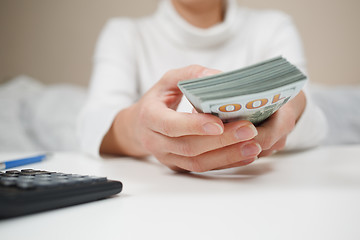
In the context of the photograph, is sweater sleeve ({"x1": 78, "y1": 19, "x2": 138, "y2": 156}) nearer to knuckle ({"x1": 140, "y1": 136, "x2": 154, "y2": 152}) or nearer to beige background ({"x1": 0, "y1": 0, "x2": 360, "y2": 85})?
knuckle ({"x1": 140, "y1": 136, "x2": 154, "y2": 152})

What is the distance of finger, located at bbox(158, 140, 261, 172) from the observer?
40 centimetres

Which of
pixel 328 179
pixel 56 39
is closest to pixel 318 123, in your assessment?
pixel 328 179

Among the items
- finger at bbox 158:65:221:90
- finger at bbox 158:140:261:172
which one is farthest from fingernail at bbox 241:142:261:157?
finger at bbox 158:65:221:90

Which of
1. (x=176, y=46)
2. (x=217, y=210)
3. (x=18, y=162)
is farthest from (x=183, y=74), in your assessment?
(x=176, y=46)

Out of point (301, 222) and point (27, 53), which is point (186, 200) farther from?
point (27, 53)

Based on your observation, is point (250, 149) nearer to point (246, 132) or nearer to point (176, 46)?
point (246, 132)

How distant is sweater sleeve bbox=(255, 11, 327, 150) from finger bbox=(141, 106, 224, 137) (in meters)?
0.32

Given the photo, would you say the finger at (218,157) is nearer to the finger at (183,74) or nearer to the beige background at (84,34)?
the finger at (183,74)

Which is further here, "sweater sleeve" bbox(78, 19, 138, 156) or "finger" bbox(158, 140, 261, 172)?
"sweater sleeve" bbox(78, 19, 138, 156)

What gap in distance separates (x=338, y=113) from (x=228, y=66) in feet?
1.65

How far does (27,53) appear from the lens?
1742 mm

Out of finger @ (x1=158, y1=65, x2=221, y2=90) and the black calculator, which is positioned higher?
finger @ (x1=158, y1=65, x2=221, y2=90)

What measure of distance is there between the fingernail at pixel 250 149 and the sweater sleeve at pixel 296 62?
0.25 metres

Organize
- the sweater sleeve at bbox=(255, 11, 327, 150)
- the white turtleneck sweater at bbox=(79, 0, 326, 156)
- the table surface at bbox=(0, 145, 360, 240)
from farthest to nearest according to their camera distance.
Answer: the white turtleneck sweater at bbox=(79, 0, 326, 156), the sweater sleeve at bbox=(255, 11, 327, 150), the table surface at bbox=(0, 145, 360, 240)
